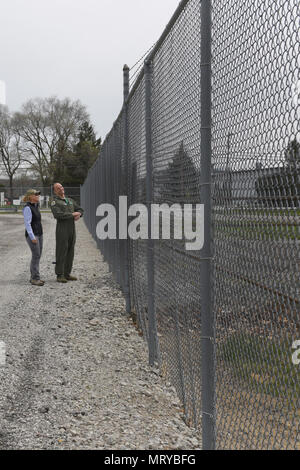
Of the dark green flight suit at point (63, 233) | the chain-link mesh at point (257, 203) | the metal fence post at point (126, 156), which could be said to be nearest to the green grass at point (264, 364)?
the chain-link mesh at point (257, 203)

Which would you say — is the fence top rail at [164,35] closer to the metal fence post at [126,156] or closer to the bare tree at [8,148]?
the metal fence post at [126,156]

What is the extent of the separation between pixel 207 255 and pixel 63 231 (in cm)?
698

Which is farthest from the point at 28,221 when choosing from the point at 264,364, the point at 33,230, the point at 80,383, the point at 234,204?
the point at 264,364

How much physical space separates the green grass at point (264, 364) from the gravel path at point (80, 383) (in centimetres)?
102

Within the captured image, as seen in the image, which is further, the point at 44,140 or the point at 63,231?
the point at 44,140

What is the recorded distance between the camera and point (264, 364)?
2.15 meters

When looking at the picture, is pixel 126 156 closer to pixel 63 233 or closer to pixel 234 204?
pixel 63 233

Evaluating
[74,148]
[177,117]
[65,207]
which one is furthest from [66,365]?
[74,148]

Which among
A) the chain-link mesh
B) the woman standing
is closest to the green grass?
the chain-link mesh

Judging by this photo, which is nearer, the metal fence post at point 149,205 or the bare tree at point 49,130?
the metal fence post at point 149,205

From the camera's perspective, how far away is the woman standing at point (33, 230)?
8.97 meters

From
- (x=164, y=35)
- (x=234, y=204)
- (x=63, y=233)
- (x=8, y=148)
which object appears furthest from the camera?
(x=8, y=148)
